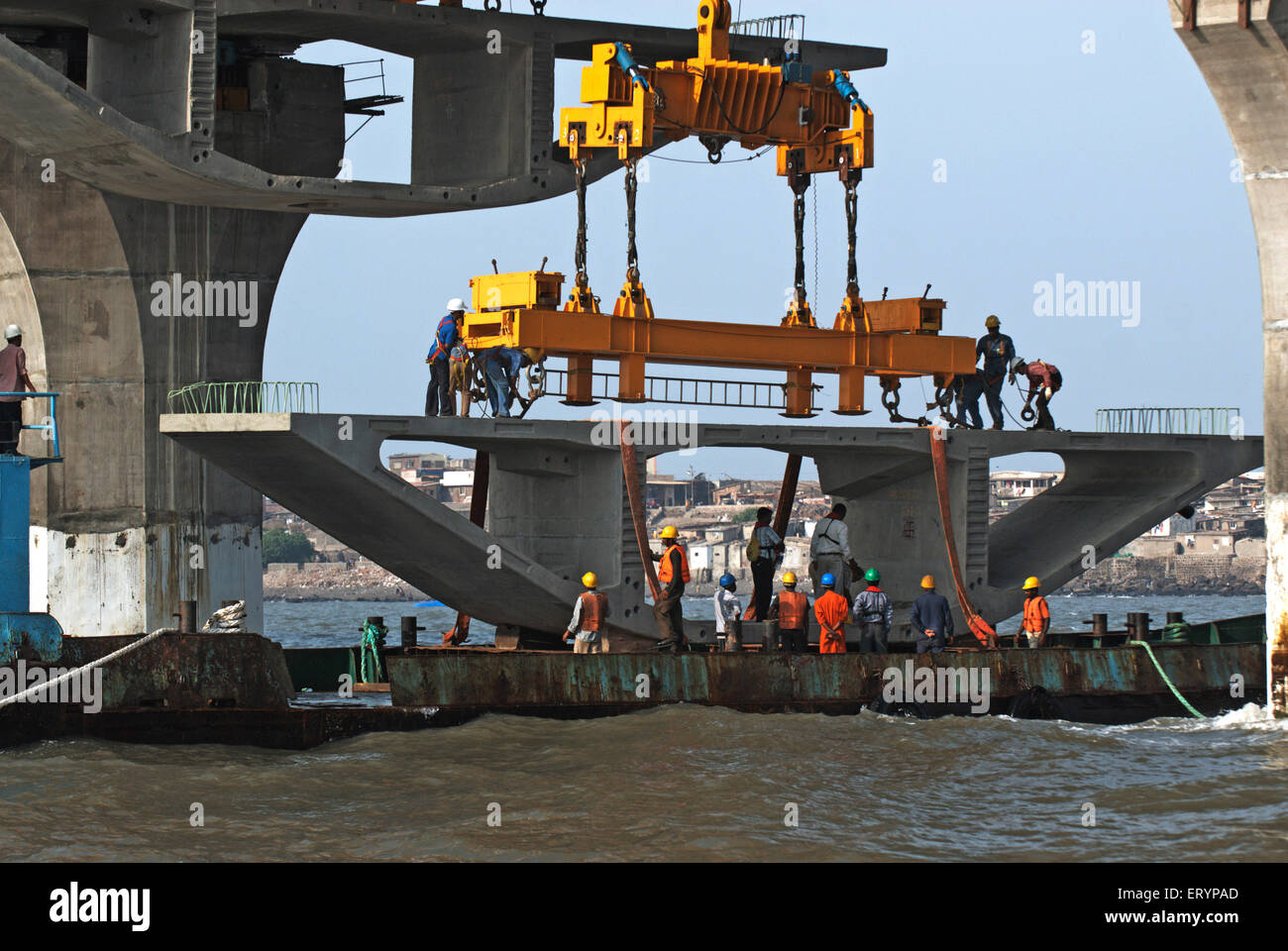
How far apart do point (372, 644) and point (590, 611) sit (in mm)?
3349

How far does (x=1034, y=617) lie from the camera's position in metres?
24.8

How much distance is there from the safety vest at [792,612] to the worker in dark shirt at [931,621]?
1.45m

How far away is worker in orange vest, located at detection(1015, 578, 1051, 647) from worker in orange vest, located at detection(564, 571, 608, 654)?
19.1 feet

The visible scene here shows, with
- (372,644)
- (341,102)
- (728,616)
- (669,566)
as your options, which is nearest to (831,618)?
(728,616)

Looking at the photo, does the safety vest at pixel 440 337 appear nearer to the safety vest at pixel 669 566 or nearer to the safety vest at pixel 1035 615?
the safety vest at pixel 669 566

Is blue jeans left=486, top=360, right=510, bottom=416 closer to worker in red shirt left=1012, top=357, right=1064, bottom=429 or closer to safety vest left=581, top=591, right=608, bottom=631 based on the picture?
safety vest left=581, top=591, right=608, bottom=631

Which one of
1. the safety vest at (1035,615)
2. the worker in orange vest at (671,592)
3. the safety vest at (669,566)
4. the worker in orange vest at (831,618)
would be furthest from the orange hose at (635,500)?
the safety vest at (1035,615)

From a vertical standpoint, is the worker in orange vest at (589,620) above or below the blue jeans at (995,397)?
below

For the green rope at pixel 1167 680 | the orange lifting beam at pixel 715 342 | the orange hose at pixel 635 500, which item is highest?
the orange lifting beam at pixel 715 342

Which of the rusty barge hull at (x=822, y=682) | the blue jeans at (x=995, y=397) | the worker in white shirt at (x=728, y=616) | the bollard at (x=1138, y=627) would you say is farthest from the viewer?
the blue jeans at (x=995, y=397)

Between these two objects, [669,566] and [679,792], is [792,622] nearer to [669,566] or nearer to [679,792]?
[669,566]

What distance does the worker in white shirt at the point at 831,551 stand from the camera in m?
26.1

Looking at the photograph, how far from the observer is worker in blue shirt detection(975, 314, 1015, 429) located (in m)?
28.5
